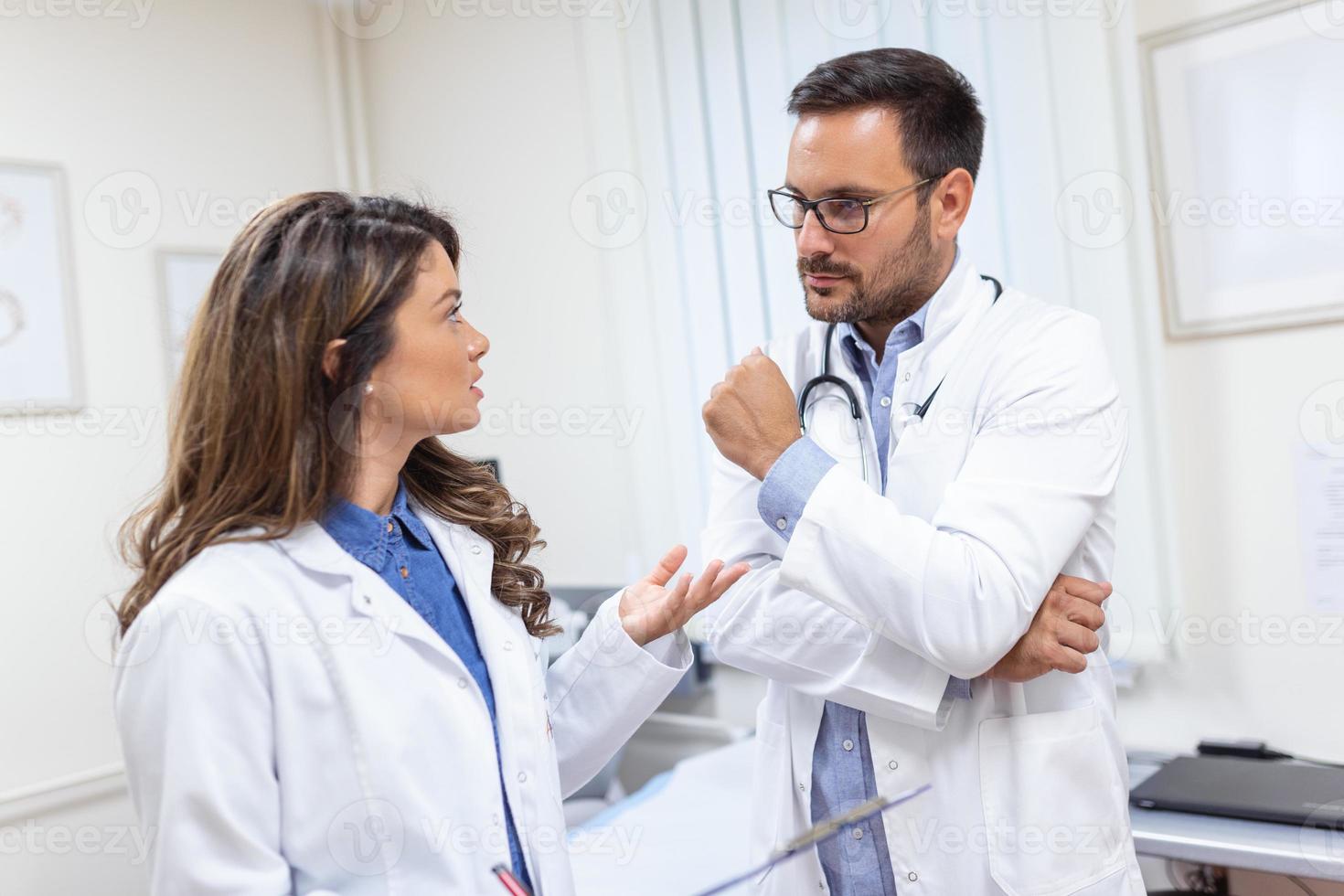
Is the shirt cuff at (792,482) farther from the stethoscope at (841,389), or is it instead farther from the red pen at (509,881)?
the red pen at (509,881)

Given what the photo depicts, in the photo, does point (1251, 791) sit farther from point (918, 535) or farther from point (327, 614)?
point (327, 614)

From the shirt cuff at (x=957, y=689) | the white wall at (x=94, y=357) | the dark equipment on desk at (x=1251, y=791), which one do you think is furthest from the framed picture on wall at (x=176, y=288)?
the dark equipment on desk at (x=1251, y=791)

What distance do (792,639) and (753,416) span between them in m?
0.30

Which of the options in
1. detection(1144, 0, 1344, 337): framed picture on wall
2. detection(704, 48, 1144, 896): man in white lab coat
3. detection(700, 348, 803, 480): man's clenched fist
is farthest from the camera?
detection(1144, 0, 1344, 337): framed picture on wall

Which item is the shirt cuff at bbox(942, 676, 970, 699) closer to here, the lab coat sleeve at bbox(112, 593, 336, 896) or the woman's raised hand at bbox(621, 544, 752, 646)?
the woman's raised hand at bbox(621, 544, 752, 646)

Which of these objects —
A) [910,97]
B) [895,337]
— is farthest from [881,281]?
[910,97]

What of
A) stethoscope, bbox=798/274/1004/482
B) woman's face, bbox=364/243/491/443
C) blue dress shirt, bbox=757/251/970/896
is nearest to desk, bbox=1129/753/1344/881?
blue dress shirt, bbox=757/251/970/896

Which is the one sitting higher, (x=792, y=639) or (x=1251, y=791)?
(x=792, y=639)

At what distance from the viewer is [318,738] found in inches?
39.1

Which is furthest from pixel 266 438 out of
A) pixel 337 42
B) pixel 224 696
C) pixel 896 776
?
pixel 337 42

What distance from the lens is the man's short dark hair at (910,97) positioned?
1511mm

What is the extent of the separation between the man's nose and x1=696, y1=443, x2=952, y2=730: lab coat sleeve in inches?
13.0

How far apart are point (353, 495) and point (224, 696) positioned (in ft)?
0.86

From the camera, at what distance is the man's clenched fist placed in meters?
1.40
